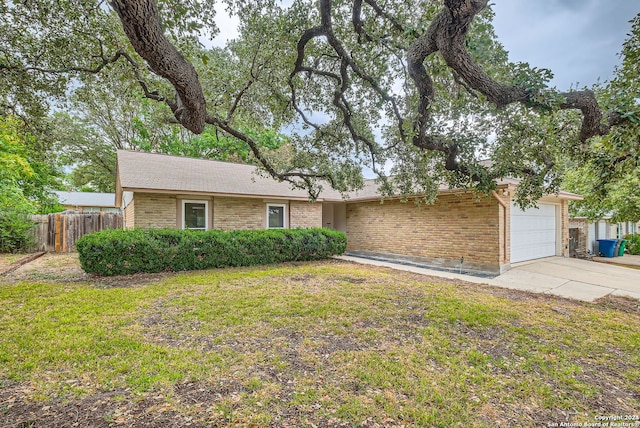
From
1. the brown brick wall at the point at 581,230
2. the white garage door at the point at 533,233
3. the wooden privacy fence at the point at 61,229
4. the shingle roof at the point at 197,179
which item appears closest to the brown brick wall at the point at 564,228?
the white garage door at the point at 533,233

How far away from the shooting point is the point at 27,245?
1216 centimetres

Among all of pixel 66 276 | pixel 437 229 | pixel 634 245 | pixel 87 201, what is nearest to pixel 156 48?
pixel 66 276

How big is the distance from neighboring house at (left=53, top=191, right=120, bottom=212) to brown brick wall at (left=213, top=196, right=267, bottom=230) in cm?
1949

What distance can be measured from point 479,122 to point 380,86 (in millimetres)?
→ 2416

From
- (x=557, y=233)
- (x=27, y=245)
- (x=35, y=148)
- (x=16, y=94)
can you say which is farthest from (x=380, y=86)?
(x=27, y=245)

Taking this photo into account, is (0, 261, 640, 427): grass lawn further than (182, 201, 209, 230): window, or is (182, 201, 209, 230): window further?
(182, 201, 209, 230): window

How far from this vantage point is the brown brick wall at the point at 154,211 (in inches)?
380

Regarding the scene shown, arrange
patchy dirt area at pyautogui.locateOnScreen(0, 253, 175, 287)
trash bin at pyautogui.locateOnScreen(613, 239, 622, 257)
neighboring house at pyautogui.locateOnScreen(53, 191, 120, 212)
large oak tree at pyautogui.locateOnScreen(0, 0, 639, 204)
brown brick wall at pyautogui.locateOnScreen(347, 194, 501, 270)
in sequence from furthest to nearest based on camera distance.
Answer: neighboring house at pyautogui.locateOnScreen(53, 191, 120, 212) → trash bin at pyautogui.locateOnScreen(613, 239, 622, 257) → brown brick wall at pyautogui.locateOnScreen(347, 194, 501, 270) → patchy dirt area at pyautogui.locateOnScreen(0, 253, 175, 287) → large oak tree at pyautogui.locateOnScreen(0, 0, 639, 204)

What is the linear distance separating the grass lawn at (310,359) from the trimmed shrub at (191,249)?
162 cm

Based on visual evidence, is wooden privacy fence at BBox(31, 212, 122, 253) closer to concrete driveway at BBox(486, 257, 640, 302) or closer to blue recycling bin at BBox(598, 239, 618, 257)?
concrete driveway at BBox(486, 257, 640, 302)

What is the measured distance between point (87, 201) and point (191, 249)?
79.8ft

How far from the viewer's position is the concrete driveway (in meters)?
6.84

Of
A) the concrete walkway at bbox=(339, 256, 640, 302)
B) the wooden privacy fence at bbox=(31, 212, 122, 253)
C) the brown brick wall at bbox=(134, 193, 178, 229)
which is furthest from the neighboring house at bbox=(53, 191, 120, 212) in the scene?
the concrete walkway at bbox=(339, 256, 640, 302)

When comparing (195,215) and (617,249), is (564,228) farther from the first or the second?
(195,215)
